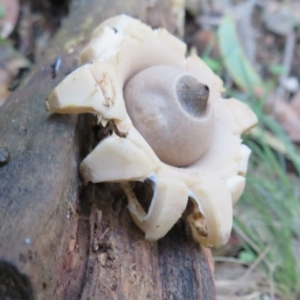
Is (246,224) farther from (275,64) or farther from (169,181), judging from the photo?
(275,64)

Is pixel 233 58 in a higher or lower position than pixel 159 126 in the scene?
lower

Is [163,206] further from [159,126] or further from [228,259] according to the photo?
[228,259]

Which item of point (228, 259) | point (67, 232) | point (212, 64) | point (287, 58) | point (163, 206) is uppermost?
point (67, 232)

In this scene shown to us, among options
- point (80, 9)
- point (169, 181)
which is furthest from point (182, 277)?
point (80, 9)

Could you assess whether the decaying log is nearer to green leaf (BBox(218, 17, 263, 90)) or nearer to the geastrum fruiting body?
the geastrum fruiting body

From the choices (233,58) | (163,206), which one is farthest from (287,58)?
(163,206)

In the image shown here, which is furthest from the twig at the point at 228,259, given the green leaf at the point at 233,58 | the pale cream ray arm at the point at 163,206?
the green leaf at the point at 233,58
